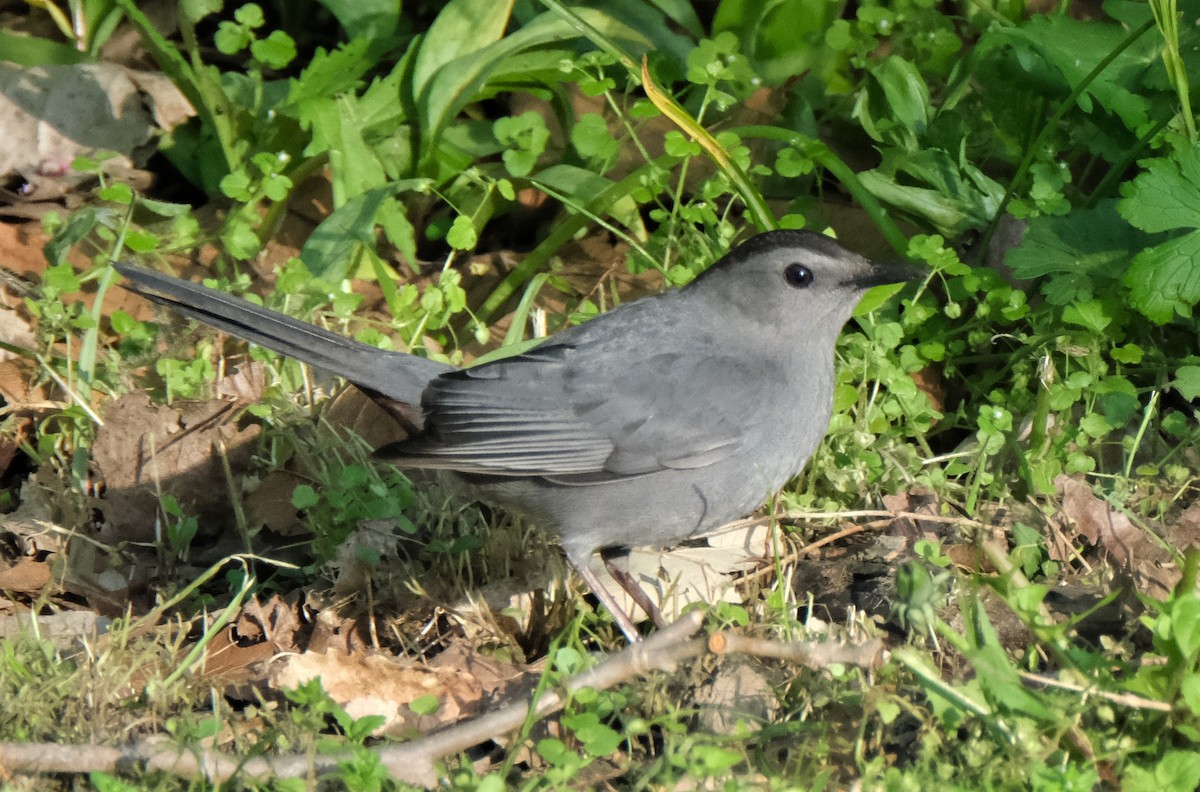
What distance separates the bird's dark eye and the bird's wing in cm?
32

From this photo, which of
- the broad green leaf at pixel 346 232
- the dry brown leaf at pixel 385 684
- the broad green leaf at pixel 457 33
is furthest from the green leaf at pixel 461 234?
the dry brown leaf at pixel 385 684

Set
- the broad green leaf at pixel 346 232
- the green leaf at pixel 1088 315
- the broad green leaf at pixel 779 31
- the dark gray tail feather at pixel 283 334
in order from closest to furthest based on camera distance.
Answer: the dark gray tail feather at pixel 283 334
the green leaf at pixel 1088 315
the broad green leaf at pixel 346 232
the broad green leaf at pixel 779 31

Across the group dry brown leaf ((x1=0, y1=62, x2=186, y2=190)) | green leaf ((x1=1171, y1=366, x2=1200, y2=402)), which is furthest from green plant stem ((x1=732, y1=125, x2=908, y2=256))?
dry brown leaf ((x1=0, y1=62, x2=186, y2=190))

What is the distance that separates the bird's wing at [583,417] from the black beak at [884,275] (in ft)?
1.42

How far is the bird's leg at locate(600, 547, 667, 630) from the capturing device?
12.8 feet

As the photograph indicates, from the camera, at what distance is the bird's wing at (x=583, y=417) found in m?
3.73

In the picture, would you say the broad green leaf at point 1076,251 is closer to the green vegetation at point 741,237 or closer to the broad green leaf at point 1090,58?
the green vegetation at point 741,237

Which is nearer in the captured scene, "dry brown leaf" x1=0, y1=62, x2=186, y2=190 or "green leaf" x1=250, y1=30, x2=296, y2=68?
"green leaf" x1=250, y1=30, x2=296, y2=68

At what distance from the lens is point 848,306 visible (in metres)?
4.07

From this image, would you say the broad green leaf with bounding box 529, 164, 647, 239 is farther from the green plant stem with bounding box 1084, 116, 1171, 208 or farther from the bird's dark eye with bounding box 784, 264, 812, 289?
the green plant stem with bounding box 1084, 116, 1171, 208

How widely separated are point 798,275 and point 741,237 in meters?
1.24


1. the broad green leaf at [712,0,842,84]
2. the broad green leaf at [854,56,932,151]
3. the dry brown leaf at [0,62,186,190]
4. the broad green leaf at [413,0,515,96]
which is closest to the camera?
the broad green leaf at [854,56,932,151]

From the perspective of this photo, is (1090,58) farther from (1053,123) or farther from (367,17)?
(367,17)

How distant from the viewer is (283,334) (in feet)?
12.6
